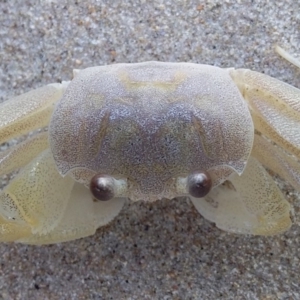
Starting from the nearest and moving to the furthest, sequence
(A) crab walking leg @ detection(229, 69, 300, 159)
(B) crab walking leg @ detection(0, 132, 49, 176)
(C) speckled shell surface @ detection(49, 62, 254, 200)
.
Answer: (C) speckled shell surface @ detection(49, 62, 254, 200), (A) crab walking leg @ detection(229, 69, 300, 159), (B) crab walking leg @ detection(0, 132, 49, 176)

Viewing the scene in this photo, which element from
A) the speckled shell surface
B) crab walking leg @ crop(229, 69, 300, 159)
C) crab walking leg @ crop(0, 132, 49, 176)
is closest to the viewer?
the speckled shell surface

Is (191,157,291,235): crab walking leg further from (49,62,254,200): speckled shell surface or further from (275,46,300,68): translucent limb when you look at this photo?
(275,46,300,68): translucent limb

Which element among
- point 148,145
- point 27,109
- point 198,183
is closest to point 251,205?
point 198,183

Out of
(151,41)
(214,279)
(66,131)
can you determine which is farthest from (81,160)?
(214,279)

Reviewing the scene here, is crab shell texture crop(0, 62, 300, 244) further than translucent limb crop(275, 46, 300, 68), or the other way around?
translucent limb crop(275, 46, 300, 68)

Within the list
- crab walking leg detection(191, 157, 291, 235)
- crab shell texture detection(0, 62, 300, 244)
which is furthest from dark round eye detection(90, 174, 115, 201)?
crab walking leg detection(191, 157, 291, 235)

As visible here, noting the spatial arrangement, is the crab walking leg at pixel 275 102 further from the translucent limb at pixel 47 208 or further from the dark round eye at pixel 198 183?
the translucent limb at pixel 47 208
